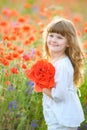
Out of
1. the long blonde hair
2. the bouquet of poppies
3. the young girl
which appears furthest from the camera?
the long blonde hair

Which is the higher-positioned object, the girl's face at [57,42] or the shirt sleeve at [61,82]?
the girl's face at [57,42]

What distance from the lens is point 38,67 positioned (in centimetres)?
455

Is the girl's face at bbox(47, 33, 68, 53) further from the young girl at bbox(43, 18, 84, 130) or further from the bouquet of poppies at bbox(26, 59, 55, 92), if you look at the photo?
the bouquet of poppies at bbox(26, 59, 55, 92)

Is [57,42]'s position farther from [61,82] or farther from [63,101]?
[63,101]

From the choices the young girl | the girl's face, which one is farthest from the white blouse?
the girl's face

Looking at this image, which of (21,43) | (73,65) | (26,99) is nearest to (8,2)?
(21,43)

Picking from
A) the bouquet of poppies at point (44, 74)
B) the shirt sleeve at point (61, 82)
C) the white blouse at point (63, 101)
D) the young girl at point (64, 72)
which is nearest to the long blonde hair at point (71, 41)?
the young girl at point (64, 72)

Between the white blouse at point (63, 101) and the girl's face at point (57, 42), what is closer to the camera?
the white blouse at point (63, 101)

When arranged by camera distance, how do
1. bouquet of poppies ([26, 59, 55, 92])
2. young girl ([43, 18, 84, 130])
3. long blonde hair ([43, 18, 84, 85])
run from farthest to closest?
long blonde hair ([43, 18, 84, 85])
young girl ([43, 18, 84, 130])
bouquet of poppies ([26, 59, 55, 92])

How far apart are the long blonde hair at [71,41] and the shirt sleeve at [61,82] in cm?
25

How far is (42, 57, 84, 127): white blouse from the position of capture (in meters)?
4.61

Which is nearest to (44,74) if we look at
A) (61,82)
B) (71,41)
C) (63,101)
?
(61,82)

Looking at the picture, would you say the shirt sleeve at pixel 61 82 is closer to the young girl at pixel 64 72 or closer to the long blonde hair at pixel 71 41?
the young girl at pixel 64 72

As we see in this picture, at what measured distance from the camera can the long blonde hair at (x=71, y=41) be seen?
4.80 m
